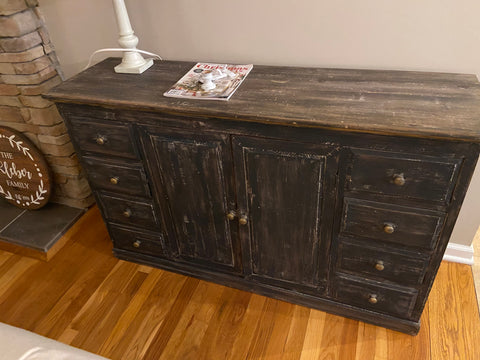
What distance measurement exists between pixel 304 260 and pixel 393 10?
0.98 metres

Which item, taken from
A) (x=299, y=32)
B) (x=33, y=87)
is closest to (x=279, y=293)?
(x=299, y=32)

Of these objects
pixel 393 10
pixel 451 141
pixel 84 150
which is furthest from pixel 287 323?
pixel 393 10

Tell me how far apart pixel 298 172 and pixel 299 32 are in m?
0.58

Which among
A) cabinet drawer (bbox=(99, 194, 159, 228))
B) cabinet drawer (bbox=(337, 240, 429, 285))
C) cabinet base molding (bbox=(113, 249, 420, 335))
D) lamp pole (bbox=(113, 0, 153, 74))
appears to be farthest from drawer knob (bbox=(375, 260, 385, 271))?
lamp pole (bbox=(113, 0, 153, 74))

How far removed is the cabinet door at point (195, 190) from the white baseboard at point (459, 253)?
103 centimetres

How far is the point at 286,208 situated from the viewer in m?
1.37

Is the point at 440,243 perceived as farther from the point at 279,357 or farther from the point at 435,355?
the point at 279,357

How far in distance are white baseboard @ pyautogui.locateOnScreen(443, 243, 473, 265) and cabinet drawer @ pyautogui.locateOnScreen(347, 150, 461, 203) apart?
2.64 ft

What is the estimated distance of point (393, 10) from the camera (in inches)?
51.3

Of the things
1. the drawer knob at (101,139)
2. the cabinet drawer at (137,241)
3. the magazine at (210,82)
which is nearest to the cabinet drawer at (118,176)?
the drawer knob at (101,139)

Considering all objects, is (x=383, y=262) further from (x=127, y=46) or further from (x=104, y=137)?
(x=127, y=46)

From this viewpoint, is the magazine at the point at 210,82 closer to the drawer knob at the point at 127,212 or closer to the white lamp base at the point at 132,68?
the white lamp base at the point at 132,68

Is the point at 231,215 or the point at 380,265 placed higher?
the point at 231,215

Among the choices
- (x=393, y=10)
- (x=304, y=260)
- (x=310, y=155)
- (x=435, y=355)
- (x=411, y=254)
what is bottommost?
(x=435, y=355)
